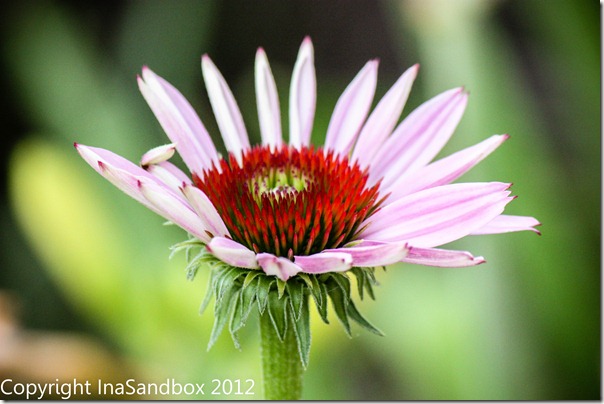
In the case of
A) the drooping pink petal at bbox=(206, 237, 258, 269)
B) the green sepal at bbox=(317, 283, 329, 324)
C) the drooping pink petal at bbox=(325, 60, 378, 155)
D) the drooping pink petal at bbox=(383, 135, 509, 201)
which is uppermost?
the drooping pink petal at bbox=(325, 60, 378, 155)

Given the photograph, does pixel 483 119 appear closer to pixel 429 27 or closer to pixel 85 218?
pixel 429 27

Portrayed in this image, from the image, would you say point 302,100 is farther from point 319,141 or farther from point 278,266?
point 319,141

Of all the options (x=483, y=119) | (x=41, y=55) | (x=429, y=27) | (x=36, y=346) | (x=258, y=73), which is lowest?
(x=36, y=346)

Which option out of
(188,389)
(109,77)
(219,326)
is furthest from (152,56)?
Answer: (219,326)
